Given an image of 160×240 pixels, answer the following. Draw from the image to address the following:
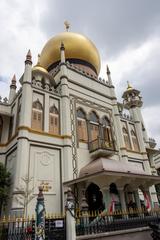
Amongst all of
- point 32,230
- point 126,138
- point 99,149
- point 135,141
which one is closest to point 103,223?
point 32,230

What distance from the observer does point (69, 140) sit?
1327 centimetres

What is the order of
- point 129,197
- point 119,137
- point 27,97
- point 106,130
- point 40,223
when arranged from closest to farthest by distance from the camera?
point 40,223 < point 27,97 < point 129,197 < point 106,130 < point 119,137

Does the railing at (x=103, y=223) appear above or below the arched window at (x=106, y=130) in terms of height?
below

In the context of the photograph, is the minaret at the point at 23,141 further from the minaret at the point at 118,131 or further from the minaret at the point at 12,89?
the minaret at the point at 118,131

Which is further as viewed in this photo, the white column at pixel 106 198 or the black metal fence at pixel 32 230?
the white column at pixel 106 198

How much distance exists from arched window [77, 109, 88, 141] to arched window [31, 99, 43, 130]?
294 cm

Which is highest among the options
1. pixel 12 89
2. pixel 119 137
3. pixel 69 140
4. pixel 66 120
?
pixel 12 89

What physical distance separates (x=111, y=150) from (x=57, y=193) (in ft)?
15.8

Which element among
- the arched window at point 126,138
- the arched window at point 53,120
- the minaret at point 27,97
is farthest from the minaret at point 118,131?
the minaret at point 27,97

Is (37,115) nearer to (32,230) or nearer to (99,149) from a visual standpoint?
(99,149)

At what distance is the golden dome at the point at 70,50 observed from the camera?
771 inches

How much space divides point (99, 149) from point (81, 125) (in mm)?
2406

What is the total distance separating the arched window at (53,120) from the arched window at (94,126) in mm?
2947

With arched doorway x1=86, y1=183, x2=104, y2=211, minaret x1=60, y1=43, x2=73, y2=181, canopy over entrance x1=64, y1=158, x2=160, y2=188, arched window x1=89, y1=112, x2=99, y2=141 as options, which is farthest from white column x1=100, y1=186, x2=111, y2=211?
arched window x1=89, y1=112, x2=99, y2=141
